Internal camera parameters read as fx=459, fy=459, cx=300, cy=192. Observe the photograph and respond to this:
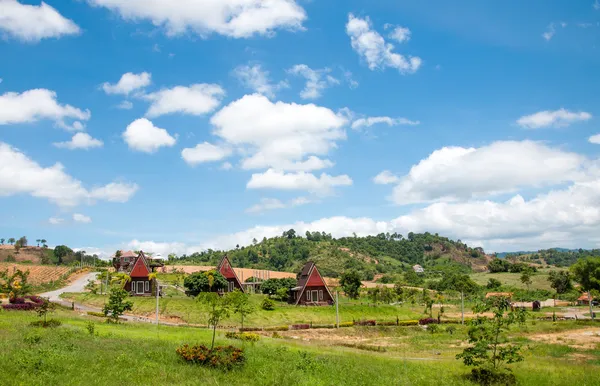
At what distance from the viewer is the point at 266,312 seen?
58.8 m

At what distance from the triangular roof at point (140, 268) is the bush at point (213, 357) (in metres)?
45.4

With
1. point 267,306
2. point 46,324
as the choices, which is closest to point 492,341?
point 46,324

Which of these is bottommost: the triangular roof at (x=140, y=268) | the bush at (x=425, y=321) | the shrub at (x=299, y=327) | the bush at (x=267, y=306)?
the bush at (x=425, y=321)

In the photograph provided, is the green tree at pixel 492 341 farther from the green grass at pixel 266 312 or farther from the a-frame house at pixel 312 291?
the a-frame house at pixel 312 291

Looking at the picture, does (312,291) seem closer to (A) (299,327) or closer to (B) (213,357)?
(A) (299,327)

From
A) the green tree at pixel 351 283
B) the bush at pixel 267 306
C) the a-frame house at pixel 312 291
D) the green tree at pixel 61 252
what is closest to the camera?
the bush at pixel 267 306

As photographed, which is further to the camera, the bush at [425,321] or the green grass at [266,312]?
the bush at [425,321]

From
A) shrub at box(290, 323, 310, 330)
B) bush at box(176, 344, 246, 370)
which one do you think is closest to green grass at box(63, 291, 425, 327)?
shrub at box(290, 323, 310, 330)

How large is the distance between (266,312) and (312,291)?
12.3 m

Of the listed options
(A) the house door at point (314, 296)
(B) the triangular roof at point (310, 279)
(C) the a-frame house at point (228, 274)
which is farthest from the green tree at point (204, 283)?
(A) the house door at point (314, 296)

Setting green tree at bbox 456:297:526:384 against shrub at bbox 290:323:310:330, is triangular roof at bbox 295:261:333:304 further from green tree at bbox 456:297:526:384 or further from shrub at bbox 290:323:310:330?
green tree at bbox 456:297:526:384

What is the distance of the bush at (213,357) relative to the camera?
22.0m

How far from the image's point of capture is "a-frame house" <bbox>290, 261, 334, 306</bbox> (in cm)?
6911

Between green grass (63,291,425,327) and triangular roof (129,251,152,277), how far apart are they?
484cm
